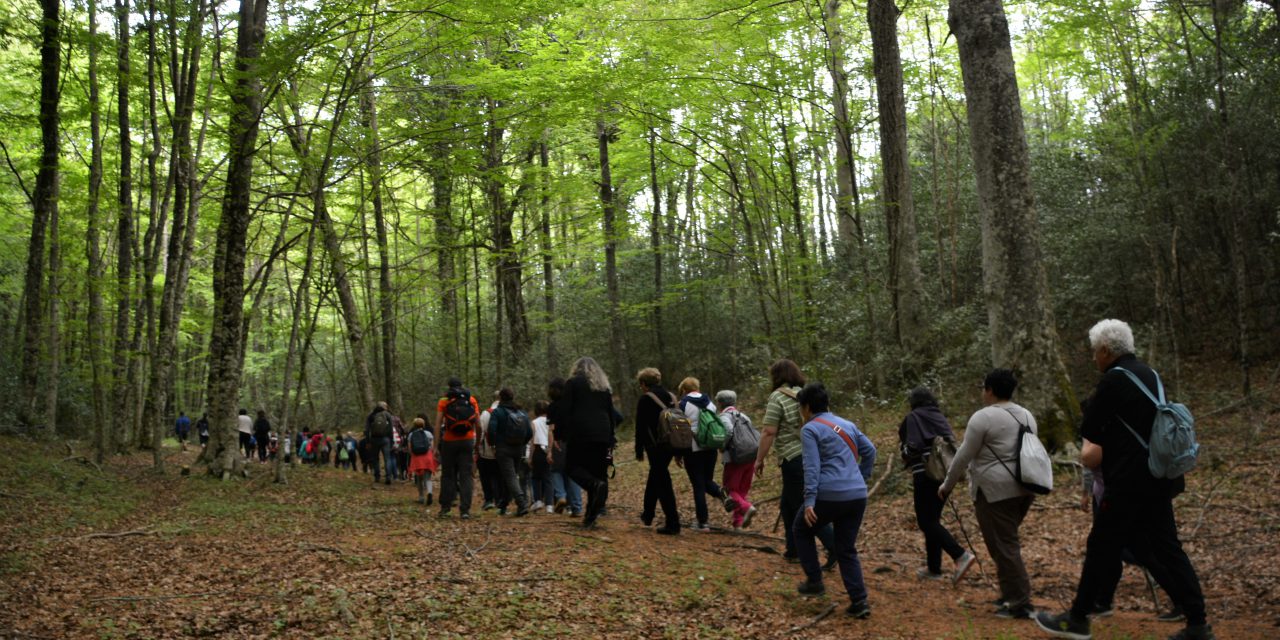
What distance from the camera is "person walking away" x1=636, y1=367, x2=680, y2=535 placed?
8250 millimetres

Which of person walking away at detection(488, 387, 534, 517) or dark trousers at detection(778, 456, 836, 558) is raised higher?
person walking away at detection(488, 387, 534, 517)

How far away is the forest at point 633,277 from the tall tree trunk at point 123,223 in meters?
0.10

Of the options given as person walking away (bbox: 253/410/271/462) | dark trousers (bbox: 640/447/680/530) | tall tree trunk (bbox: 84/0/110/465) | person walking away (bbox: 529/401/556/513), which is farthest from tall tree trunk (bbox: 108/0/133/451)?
dark trousers (bbox: 640/447/680/530)

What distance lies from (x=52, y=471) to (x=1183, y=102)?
19.6 m

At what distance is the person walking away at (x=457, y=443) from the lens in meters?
9.88

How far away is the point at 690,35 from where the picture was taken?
14500mm

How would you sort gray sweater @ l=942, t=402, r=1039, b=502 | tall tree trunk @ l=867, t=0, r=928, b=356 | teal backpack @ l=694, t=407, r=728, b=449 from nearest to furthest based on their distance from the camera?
gray sweater @ l=942, t=402, r=1039, b=502, teal backpack @ l=694, t=407, r=728, b=449, tall tree trunk @ l=867, t=0, r=928, b=356

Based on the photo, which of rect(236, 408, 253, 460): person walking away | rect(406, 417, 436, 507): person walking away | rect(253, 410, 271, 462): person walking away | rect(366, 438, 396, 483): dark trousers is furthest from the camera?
rect(253, 410, 271, 462): person walking away

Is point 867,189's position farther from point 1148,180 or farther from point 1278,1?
point 1278,1

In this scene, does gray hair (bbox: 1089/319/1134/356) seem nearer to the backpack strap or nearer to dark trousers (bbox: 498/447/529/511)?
the backpack strap

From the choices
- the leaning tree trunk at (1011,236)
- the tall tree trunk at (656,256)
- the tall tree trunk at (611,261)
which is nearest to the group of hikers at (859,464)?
the leaning tree trunk at (1011,236)

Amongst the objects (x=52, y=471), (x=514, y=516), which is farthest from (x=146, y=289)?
(x=514, y=516)

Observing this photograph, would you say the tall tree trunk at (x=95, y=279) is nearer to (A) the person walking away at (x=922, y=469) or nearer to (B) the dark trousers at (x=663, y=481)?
(B) the dark trousers at (x=663, y=481)

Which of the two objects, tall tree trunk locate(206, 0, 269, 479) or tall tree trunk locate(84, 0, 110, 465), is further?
tall tree trunk locate(84, 0, 110, 465)
